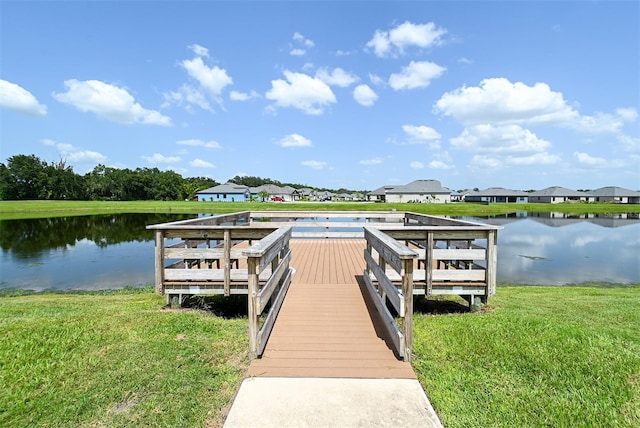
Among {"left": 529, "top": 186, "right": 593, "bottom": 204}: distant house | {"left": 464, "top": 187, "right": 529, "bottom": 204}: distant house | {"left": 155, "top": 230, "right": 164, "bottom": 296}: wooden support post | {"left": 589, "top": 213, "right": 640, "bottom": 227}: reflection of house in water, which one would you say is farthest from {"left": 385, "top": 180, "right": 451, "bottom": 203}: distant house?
{"left": 155, "top": 230, "right": 164, "bottom": 296}: wooden support post

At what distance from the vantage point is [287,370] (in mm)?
3365

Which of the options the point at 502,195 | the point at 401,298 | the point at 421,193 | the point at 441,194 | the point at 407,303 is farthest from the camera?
the point at 502,195

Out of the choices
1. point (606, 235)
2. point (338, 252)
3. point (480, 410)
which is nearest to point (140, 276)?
point (338, 252)

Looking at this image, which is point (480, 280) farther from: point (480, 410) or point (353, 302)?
point (480, 410)

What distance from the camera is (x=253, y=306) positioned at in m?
3.62

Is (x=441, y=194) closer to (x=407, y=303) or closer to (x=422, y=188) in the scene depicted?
(x=422, y=188)

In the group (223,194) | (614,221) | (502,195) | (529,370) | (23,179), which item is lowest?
(614,221)

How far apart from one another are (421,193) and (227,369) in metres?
78.5

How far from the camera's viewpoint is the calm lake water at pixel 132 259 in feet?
37.7

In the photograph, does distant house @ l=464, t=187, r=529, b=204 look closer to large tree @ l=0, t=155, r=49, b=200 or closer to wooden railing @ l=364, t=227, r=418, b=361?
wooden railing @ l=364, t=227, r=418, b=361

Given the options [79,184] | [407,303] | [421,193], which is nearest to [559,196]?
[421,193]

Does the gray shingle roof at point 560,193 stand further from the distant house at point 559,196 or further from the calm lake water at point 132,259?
the calm lake water at point 132,259

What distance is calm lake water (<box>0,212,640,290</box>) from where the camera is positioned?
11.5 m

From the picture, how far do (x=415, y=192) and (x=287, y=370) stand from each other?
78113mm
